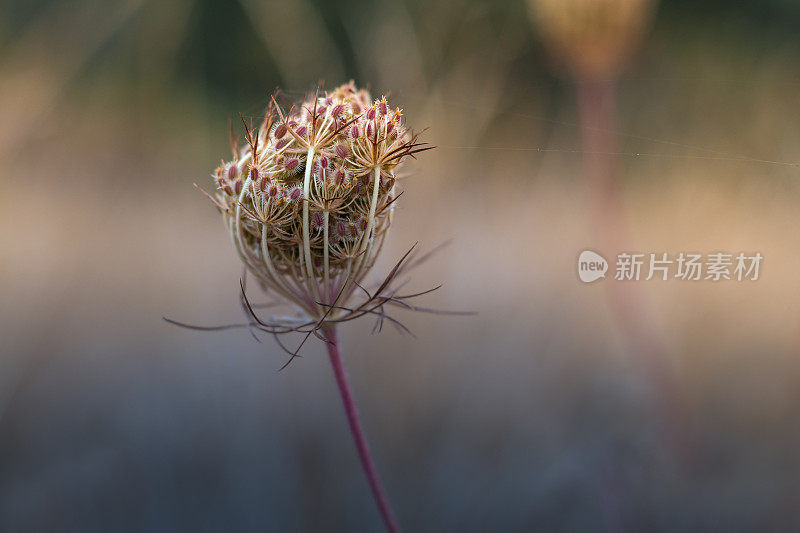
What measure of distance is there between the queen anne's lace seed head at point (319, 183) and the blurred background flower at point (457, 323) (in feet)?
1.64

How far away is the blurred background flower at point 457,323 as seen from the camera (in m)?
1.72

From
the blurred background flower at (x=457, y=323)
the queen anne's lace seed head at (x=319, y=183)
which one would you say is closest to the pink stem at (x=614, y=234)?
the blurred background flower at (x=457, y=323)

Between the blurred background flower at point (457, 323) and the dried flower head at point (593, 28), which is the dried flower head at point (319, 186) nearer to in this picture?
the blurred background flower at point (457, 323)

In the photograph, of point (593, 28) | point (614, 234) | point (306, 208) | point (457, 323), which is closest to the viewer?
point (306, 208)

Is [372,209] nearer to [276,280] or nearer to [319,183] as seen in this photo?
[319,183]

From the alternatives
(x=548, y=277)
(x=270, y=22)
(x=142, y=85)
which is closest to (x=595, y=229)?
(x=548, y=277)

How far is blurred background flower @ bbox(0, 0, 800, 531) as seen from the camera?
5.64ft

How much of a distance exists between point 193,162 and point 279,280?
337 centimetres

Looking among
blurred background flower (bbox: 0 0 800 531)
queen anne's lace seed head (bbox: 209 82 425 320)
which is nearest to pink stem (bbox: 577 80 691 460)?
blurred background flower (bbox: 0 0 800 531)

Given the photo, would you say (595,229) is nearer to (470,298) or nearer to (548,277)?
(548,277)

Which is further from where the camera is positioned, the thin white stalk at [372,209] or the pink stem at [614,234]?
the pink stem at [614,234]

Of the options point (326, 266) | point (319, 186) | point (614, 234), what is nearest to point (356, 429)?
point (326, 266)

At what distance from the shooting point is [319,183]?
30.9 inches

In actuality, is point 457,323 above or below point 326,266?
above
